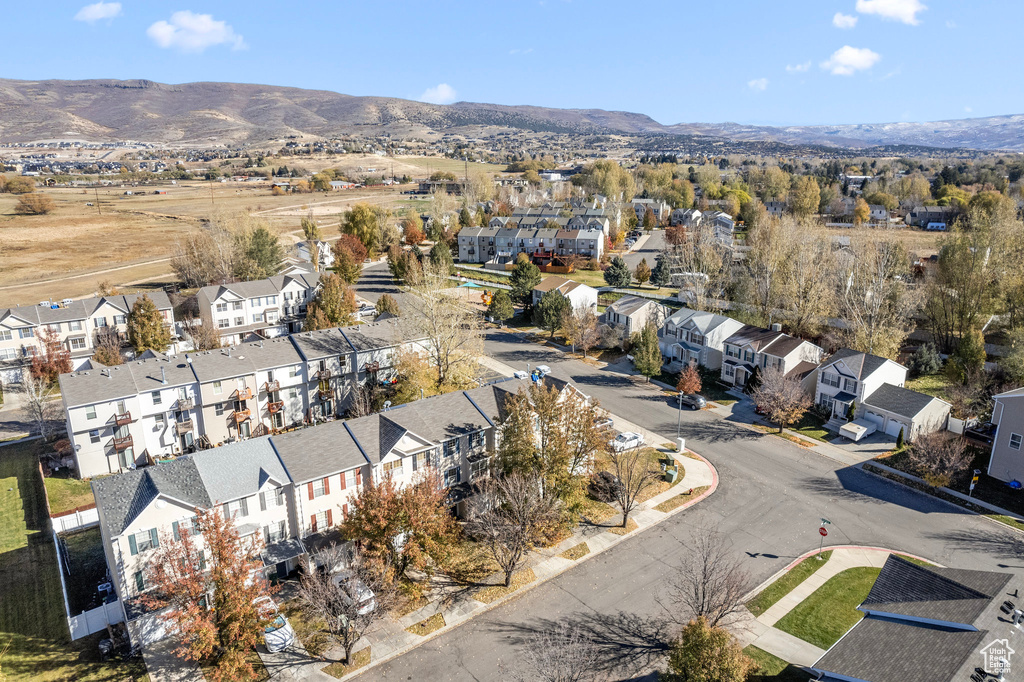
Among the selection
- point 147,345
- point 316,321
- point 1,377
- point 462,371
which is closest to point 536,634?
point 462,371

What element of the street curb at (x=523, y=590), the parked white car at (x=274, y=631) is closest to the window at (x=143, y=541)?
the parked white car at (x=274, y=631)

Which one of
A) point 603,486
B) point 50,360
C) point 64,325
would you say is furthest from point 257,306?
point 603,486

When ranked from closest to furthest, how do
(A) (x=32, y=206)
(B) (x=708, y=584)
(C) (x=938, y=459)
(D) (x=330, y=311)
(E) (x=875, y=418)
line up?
(B) (x=708, y=584)
(C) (x=938, y=459)
(E) (x=875, y=418)
(D) (x=330, y=311)
(A) (x=32, y=206)

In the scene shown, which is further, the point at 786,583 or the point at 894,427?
the point at 894,427

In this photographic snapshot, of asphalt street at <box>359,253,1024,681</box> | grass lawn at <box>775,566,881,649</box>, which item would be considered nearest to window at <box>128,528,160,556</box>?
asphalt street at <box>359,253,1024,681</box>

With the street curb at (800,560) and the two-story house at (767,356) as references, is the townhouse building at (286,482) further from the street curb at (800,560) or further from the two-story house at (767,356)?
the two-story house at (767,356)

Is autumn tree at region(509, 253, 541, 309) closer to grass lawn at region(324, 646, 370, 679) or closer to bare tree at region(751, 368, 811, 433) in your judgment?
bare tree at region(751, 368, 811, 433)

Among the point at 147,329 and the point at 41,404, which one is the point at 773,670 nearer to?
the point at 41,404
